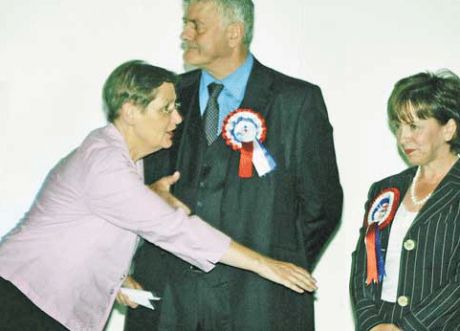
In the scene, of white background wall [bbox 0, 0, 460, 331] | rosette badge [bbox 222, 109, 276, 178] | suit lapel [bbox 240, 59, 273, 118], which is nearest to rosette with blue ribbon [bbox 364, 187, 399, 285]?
rosette badge [bbox 222, 109, 276, 178]

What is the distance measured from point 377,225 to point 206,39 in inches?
29.1

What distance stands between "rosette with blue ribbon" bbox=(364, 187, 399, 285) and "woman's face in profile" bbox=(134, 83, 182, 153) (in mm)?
598

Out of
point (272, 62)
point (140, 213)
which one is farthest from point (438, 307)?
point (272, 62)

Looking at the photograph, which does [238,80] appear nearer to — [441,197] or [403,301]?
[441,197]

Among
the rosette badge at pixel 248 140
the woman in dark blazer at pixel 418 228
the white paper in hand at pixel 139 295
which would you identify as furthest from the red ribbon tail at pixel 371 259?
the white paper in hand at pixel 139 295

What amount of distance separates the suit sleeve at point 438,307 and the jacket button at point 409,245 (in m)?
0.10

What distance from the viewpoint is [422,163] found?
6.60 ft

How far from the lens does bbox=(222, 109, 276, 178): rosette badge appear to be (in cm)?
215

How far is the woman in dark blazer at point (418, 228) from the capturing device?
6.10 ft

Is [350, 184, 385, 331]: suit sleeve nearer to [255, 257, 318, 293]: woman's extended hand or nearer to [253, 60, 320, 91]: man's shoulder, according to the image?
[255, 257, 318, 293]: woman's extended hand

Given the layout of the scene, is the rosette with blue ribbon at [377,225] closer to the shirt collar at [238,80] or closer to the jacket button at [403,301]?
the jacket button at [403,301]

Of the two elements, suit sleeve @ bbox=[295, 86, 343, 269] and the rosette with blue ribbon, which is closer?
the rosette with blue ribbon

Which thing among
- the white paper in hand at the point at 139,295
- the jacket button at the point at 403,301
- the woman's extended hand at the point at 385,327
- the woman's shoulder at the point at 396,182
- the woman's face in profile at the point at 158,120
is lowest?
the white paper in hand at the point at 139,295

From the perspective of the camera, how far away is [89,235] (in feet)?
6.32
